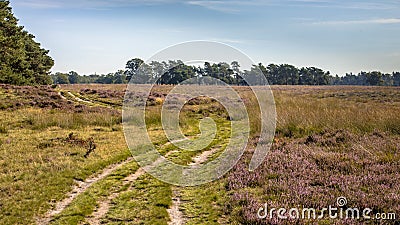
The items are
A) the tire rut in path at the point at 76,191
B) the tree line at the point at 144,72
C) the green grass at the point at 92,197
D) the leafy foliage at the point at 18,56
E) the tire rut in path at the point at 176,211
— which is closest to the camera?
the tire rut in path at the point at 176,211

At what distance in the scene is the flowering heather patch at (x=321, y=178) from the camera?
6840 millimetres

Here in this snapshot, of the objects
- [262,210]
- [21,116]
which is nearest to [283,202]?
[262,210]

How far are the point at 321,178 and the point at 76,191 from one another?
6060 millimetres

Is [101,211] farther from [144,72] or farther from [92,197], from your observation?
[144,72]

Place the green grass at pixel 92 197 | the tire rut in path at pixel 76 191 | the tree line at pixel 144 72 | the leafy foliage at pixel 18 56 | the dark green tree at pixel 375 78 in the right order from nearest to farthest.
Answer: the green grass at pixel 92 197
the tire rut in path at pixel 76 191
the tree line at pixel 144 72
the leafy foliage at pixel 18 56
the dark green tree at pixel 375 78

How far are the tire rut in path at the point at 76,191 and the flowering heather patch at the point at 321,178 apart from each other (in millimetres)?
3640

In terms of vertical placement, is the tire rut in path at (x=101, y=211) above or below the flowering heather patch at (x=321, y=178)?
below

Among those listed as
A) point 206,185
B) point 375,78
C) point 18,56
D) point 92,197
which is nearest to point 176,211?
point 206,185

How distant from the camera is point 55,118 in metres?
20.1

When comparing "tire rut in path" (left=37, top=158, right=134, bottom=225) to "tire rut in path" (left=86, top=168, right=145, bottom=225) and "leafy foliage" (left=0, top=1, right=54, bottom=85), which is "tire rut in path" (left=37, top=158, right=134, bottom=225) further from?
"leafy foliage" (left=0, top=1, right=54, bottom=85)

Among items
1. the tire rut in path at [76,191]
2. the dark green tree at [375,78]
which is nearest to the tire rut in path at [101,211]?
the tire rut in path at [76,191]

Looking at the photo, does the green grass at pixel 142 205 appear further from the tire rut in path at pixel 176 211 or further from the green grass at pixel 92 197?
the green grass at pixel 92 197

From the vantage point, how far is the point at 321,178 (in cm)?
847

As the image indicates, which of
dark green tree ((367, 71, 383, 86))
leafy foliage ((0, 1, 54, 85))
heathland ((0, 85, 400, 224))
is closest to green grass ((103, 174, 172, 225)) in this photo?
heathland ((0, 85, 400, 224))
